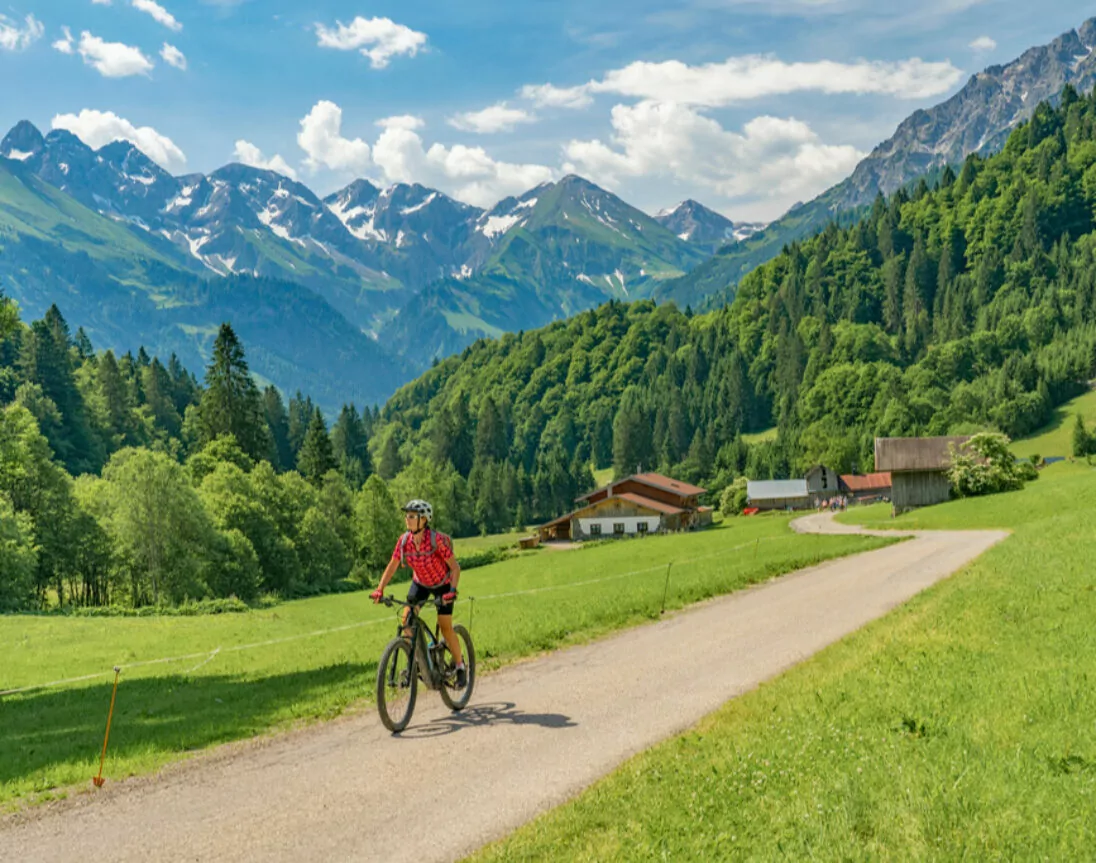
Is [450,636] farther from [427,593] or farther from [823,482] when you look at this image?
[823,482]

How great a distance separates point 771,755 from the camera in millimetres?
10375

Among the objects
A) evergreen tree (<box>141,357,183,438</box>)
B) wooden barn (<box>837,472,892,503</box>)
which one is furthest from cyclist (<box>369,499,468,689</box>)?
evergreen tree (<box>141,357,183,438</box>)

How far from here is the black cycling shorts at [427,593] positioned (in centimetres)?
1358

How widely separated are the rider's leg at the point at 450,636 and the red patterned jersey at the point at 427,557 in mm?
707

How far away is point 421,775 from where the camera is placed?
11.3 metres

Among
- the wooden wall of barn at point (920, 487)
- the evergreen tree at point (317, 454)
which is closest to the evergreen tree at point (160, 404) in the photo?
the evergreen tree at point (317, 454)

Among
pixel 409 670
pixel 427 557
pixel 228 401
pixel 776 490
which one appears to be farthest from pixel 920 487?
pixel 228 401

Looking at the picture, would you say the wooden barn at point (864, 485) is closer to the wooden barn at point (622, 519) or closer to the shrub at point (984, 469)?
the wooden barn at point (622, 519)

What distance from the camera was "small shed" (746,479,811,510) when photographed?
480ft

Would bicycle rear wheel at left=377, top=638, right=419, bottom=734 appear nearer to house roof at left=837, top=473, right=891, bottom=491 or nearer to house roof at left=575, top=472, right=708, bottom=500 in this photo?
house roof at left=575, top=472, right=708, bottom=500

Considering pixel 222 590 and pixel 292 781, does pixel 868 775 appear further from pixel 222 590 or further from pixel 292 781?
pixel 222 590

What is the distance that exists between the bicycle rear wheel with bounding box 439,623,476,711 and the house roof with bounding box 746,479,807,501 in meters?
137

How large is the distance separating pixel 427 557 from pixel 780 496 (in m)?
140

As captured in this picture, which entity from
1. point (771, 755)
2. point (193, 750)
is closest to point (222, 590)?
point (193, 750)
